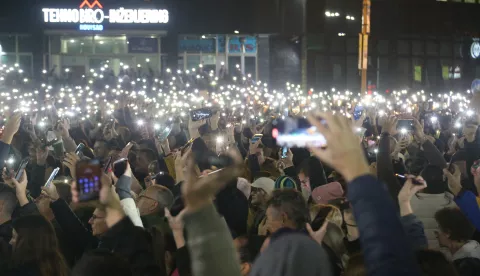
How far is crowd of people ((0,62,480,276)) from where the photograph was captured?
2127 mm

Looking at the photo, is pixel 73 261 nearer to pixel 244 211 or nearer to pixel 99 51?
pixel 244 211

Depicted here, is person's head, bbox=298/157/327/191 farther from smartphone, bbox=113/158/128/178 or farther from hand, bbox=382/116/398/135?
smartphone, bbox=113/158/128/178

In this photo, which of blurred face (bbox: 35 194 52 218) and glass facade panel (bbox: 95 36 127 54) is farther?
glass facade panel (bbox: 95 36 127 54)

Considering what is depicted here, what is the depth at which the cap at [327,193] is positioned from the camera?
6523mm

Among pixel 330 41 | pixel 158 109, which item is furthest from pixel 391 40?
pixel 158 109

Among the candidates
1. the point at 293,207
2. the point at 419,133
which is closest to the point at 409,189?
the point at 293,207

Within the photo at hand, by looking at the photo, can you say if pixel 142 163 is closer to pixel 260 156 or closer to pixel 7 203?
pixel 260 156

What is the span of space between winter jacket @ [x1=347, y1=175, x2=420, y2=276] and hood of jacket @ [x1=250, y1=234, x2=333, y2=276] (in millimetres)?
600

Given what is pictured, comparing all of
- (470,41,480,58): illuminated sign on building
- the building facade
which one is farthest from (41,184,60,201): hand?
(470,41,480,58): illuminated sign on building

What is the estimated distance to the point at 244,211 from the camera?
5.55 m

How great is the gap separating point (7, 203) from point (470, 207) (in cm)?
391

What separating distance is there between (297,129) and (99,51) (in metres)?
30.7

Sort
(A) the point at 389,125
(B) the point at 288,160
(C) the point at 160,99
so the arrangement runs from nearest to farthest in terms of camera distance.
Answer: (A) the point at 389,125, (B) the point at 288,160, (C) the point at 160,99

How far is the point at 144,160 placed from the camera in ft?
27.0
